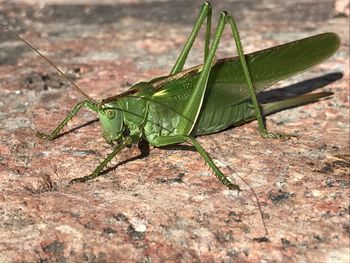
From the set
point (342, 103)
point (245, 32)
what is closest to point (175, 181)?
point (342, 103)

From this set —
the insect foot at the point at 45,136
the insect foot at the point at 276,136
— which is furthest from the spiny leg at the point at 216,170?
the insect foot at the point at 45,136

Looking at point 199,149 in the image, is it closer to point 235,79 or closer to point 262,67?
point 235,79

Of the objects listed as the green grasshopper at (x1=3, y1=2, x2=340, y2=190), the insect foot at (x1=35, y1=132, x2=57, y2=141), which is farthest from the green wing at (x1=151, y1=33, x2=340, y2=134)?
the insect foot at (x1=35, y1=132, x2=57, y2=141)

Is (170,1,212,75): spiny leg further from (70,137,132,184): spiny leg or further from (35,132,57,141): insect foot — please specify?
(35,132,57,141): insect foot

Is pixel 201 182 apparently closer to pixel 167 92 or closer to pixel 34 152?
pixel 167 92

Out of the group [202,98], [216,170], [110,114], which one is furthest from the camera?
[202,98]

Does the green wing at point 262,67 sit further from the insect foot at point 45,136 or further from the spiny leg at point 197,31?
the insect foot at point 45,136

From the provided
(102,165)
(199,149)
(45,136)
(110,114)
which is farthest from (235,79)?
(45,136)
